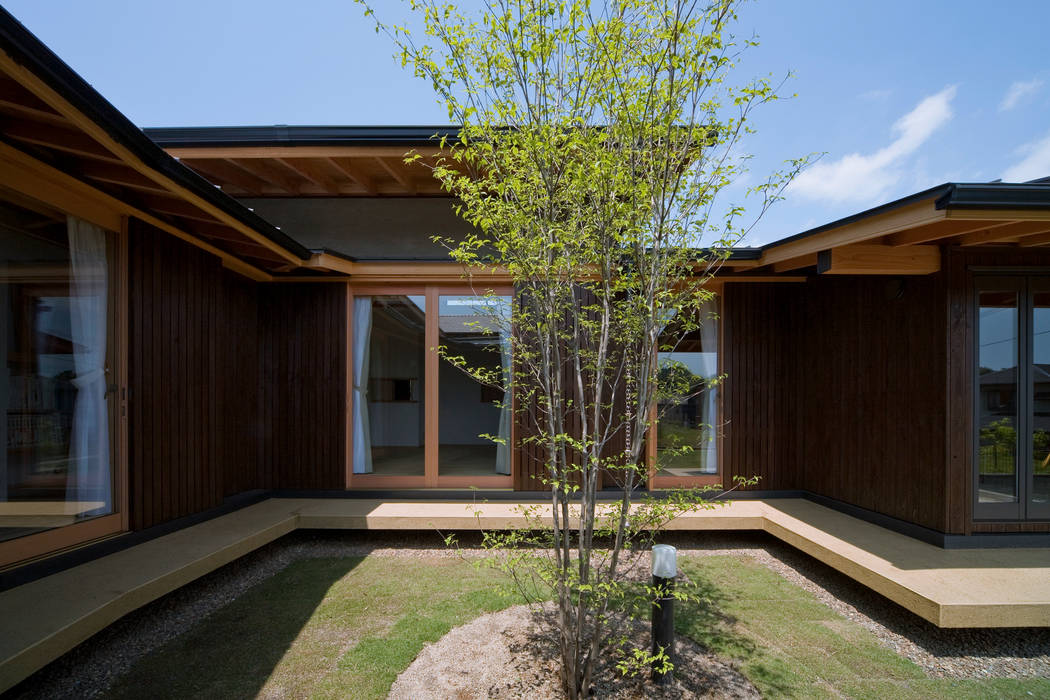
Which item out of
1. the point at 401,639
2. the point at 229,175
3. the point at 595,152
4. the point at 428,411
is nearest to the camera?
the point at 595,152

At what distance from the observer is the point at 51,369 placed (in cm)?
325

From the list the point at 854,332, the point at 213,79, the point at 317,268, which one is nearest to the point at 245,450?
the point at 317,268

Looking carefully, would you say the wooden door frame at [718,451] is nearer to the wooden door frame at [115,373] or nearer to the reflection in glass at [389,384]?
the reflection in glass at [389,384]

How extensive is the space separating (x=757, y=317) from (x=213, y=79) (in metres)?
6.90

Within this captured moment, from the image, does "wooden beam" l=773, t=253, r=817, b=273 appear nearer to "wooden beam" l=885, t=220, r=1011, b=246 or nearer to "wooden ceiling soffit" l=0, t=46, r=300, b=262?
"wooden beam" l=885, t=220, r=1011, b=246

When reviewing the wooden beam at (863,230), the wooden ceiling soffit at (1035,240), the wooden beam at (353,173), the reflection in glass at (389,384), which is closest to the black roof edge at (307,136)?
the wooden beam at (353,173)

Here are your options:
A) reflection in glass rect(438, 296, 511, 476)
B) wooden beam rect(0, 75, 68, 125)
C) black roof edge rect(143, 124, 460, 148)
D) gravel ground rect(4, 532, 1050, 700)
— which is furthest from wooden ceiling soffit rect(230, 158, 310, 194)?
gravel ground rect(4, 532, 1050, 700)

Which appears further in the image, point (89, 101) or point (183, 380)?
point (183, 380)

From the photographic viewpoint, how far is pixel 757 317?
5.48 metres

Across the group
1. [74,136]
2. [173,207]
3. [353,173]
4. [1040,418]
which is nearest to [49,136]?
[74,136]

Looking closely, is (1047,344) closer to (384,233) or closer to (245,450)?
(384,233)

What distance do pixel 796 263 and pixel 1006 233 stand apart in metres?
1.47

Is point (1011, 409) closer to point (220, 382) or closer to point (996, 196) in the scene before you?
point (996, 196)

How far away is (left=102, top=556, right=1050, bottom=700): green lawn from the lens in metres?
2.52
